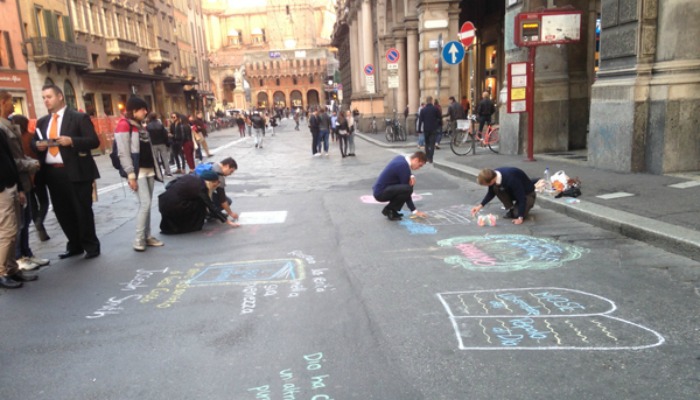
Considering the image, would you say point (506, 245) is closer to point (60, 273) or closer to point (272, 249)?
point (272, 249)

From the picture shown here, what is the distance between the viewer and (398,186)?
24.9ft

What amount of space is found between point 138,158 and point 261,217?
240 cm

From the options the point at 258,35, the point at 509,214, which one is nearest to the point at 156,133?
the point at 509,214

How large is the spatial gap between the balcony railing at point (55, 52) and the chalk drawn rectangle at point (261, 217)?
87.5 feet

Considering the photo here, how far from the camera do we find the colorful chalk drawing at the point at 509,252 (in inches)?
203

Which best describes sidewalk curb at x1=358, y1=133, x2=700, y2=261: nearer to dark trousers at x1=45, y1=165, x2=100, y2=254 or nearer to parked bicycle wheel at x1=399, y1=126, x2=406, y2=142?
dark trousers at x1=45, y1=165, x2=100, y2=254

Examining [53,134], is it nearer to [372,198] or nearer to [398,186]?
[398,186]

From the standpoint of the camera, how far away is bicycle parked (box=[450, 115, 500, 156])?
14.9m

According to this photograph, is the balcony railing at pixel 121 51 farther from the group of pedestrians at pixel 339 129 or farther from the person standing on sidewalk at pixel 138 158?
the person standing on sidewalk at pixel 138 158

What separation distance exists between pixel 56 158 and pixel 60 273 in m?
1.36

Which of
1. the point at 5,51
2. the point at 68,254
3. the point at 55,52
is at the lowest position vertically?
the point at 68,254

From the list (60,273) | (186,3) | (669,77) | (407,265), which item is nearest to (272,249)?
(407,265)

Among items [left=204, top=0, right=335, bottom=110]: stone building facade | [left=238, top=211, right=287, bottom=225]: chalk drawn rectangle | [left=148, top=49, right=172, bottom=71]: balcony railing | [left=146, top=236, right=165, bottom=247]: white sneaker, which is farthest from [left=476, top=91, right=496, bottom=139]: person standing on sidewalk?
[left=204, top=0, right=335, bottom=110]: stone building facade

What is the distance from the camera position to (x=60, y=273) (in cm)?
565
